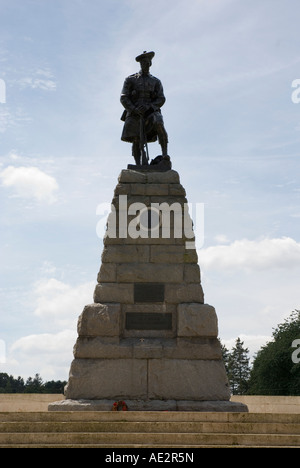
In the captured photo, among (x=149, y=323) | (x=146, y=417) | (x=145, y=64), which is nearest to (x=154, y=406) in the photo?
(x=149, y=323)

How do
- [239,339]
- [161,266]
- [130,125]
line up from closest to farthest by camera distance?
[161,266]
[130,125]
[239,339]

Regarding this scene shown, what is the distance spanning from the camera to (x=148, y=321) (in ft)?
38.5

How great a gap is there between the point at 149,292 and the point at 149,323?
1.90ft

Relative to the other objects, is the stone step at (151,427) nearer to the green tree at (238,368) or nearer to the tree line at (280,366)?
the tree line at (280,366)

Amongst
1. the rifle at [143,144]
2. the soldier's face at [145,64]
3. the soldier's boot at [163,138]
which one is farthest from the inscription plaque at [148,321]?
the soldier's face at [145,64]

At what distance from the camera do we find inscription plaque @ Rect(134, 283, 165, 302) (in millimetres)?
11844

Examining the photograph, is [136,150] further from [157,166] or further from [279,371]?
[279,371]

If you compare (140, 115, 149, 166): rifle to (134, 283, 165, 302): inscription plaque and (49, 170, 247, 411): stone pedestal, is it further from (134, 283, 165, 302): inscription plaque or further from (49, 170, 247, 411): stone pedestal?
(134, 283, 165, 302): inscription plaque

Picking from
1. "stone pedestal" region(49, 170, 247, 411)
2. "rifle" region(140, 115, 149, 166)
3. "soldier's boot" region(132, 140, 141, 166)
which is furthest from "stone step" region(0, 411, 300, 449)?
"soldier's boot" region(132, 140, 141, 166)

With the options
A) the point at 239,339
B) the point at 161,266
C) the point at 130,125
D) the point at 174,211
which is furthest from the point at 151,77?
the point at 239,339

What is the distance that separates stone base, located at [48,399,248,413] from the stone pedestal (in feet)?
0.06
